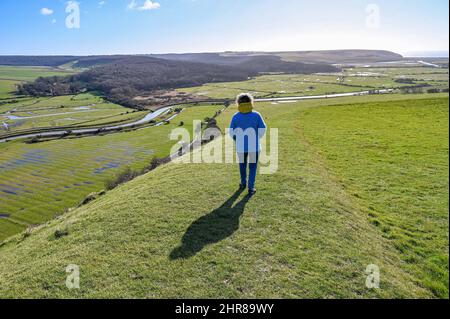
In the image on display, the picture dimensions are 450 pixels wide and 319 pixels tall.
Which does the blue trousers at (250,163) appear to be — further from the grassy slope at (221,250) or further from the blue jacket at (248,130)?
the grassy slope at (221,250)

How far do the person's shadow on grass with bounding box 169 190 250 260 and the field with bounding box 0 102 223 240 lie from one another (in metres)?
44.0

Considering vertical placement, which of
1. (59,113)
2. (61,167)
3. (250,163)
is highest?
(59,113)

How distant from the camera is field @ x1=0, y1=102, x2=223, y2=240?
1996 inches

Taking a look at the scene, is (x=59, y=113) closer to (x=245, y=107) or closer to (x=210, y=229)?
(x=245, y=107)

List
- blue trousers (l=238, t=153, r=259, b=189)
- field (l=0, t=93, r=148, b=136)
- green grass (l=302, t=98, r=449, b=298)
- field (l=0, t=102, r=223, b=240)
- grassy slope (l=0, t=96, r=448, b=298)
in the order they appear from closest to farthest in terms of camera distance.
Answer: grassy slope (l=0, t=96, r=448, b=298), green grass (l=302, t=98, r=449, b=298), blue trousers (l=238, t=153, r=259, b=189), field (l=0, t=102, r=223, b=240), field (l=0, t=93, r=148, b=136)

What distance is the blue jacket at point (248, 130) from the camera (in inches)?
407

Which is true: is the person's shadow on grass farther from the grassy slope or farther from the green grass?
the green grass

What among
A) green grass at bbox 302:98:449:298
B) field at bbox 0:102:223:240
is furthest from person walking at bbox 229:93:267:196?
field at bbox 0:102:223:240

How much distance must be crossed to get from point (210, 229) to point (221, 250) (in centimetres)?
121

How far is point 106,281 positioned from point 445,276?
26.3 ft

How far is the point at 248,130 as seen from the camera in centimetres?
1043

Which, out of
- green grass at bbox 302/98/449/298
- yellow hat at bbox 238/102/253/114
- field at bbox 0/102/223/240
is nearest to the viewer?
green grass at bbox 302/98/449/298

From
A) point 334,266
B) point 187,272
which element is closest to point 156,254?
point 187,272

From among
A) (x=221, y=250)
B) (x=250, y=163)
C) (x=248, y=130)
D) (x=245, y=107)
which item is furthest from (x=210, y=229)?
(x=245, y=107)
